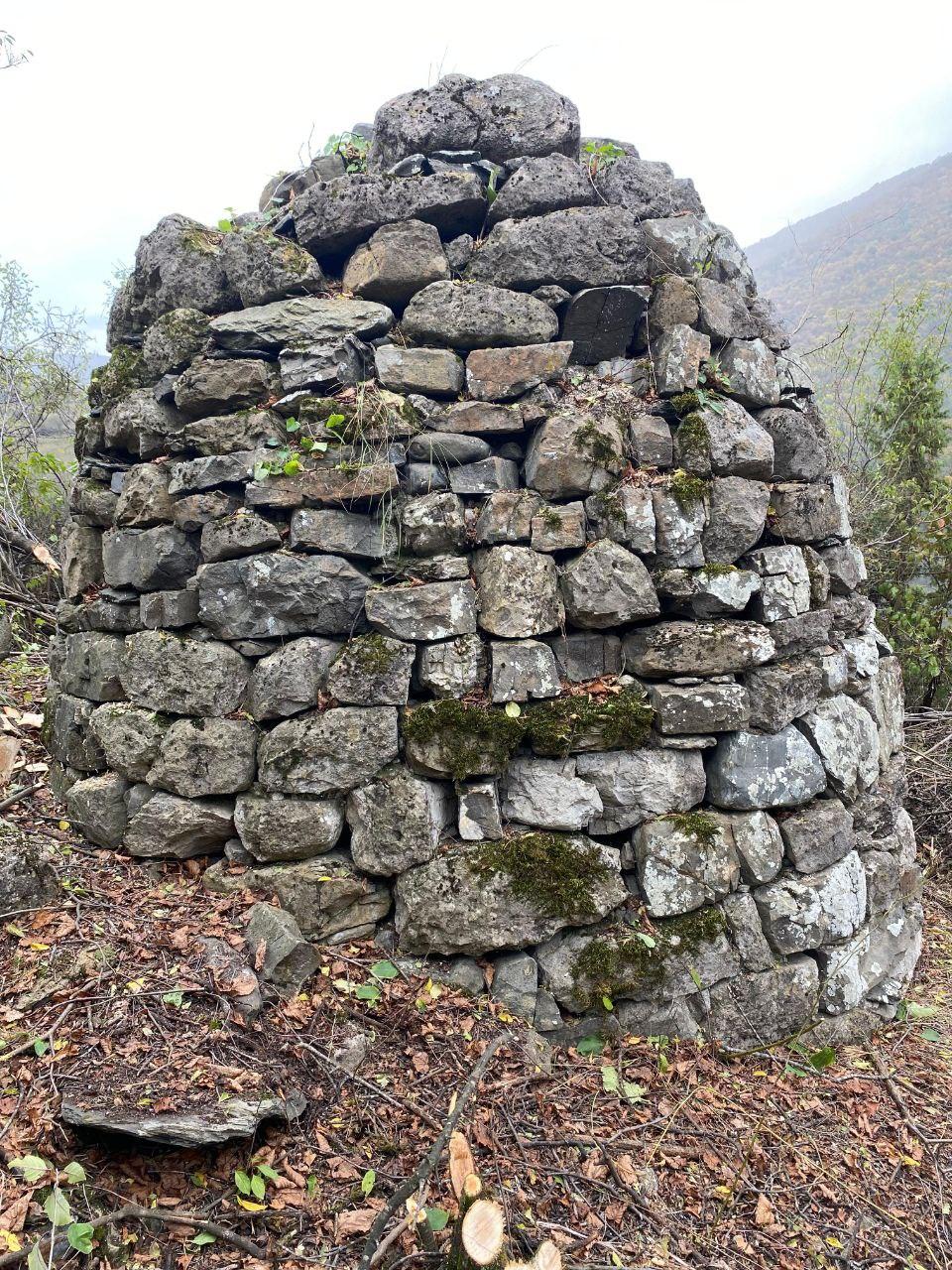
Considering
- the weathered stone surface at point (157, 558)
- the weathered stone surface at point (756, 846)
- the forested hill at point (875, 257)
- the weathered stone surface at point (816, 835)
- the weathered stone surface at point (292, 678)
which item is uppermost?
the weathered stone surface at point (157, 558)

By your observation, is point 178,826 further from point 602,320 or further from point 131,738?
point 602,320

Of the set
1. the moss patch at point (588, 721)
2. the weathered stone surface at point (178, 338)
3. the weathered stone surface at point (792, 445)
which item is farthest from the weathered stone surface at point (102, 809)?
the weathered stone surface at point (792, 445)

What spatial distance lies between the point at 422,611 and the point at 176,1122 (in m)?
2.18

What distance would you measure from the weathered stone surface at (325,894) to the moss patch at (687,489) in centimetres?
244

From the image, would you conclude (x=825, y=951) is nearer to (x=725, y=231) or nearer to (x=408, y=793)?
(x=408, y=793)

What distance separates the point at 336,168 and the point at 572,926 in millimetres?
4520

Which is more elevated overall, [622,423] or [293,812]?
[622,423]

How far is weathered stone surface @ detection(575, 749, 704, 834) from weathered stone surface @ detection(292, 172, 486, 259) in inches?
122

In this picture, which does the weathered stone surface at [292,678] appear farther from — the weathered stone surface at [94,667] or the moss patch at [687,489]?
the moss patch at [687,489]

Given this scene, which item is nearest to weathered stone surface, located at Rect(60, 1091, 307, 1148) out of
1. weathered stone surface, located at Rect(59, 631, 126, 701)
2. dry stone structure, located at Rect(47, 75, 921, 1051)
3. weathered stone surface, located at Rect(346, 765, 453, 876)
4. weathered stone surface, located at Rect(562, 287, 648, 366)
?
dry stone structure, located at Rect(47, 75, 921, 1051)

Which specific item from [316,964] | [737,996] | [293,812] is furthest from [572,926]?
[293,812]

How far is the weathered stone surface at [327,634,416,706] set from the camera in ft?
11.3

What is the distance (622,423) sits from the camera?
3.85m

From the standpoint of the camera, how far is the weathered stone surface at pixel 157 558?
383cm
